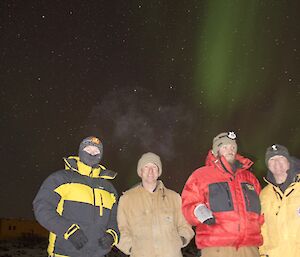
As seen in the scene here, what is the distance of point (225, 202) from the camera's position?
5152mm

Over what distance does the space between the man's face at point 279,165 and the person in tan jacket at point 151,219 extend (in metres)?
1.37

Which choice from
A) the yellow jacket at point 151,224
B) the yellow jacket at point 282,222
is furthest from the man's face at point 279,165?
the yellow jacket at point 151,224

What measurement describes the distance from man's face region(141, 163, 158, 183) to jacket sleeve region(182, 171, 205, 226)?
0.49m

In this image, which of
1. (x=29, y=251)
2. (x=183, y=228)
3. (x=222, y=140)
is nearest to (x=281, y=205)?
(x=222, y=140)

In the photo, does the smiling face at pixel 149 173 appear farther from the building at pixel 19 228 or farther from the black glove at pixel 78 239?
the building at pixel 19 228

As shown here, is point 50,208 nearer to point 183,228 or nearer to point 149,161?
point 149,161

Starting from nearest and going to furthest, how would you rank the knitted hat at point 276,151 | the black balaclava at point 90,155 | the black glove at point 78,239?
the black glove at point 78,239
the black balaclava at point 90,155
the knitted hat at point 276,151

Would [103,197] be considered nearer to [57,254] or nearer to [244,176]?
[57,254]

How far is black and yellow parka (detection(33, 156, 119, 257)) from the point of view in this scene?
16.5ft

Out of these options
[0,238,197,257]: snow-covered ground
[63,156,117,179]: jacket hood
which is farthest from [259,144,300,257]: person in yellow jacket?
[0,238,197,257]: snow-covered ground

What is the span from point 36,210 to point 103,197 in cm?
87

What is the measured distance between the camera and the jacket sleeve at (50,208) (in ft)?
16.3

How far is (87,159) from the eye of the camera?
557 cm

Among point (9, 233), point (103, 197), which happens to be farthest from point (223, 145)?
point (9, 233)
